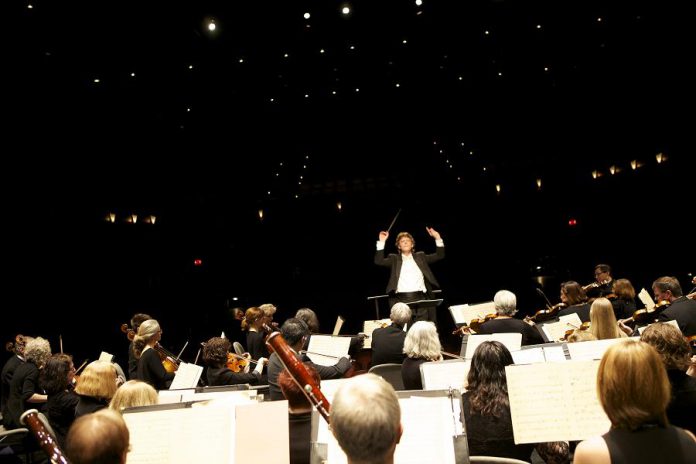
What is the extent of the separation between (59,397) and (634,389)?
166 inches

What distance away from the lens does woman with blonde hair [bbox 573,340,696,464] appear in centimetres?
196

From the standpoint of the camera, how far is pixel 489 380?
10.7 ft

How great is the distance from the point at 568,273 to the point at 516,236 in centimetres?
126

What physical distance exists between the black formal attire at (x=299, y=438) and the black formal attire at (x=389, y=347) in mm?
2139

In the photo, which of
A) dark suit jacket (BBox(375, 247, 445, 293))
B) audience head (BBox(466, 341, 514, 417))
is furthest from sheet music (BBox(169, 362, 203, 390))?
dark suit jacket (BBox(375, 247, 445, 293))

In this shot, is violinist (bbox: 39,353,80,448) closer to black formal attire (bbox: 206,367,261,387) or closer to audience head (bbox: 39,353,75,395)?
audience head (bbox: 39,353,75,395)

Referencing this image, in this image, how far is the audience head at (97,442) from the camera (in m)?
1.91

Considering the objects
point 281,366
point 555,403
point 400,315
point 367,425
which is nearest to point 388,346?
point 400,315

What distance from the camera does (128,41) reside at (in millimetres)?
9422

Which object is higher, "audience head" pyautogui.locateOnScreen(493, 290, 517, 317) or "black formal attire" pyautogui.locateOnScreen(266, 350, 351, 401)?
Answer: "audience head" pyautogui.locateOnScreen(493, 290, 517, 317)

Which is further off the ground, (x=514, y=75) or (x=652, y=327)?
(x=514, y=75)

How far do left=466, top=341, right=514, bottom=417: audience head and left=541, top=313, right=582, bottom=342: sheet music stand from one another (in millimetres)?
2432

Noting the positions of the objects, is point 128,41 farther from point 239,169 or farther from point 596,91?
point 596,91

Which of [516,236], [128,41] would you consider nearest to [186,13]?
[128,41]
